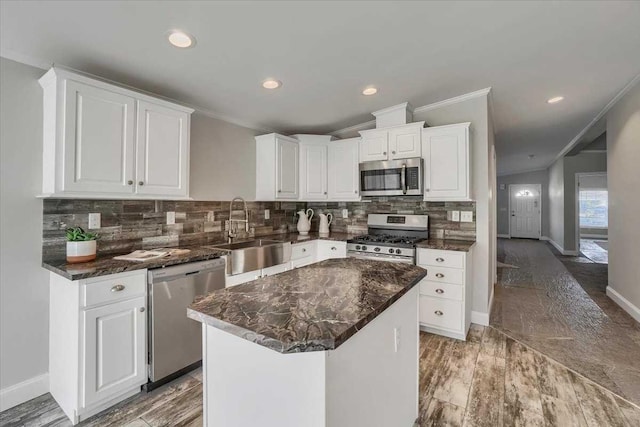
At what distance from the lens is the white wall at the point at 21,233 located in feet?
6.26

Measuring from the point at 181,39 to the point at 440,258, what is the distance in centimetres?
278

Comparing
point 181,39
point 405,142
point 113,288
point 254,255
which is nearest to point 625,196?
point 405,142

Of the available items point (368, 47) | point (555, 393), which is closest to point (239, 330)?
point (368, 47)

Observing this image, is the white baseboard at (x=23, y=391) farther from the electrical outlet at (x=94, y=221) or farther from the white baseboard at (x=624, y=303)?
the white baseboard at (x=624, y=303)

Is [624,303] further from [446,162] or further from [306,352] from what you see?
[306,352]

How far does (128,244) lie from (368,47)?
254 cm

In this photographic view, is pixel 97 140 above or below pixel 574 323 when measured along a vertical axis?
above

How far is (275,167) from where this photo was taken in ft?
11.9

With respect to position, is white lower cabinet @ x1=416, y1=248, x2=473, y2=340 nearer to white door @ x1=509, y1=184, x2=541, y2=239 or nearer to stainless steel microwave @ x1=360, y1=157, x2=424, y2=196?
stainless steel microwave @ x1=360, y1=157, x2=424, y2=196

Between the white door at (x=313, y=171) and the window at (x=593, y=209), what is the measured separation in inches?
434

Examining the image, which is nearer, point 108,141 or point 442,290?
point 108,141

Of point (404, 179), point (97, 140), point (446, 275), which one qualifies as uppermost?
point (97, 140)

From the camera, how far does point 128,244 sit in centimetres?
250

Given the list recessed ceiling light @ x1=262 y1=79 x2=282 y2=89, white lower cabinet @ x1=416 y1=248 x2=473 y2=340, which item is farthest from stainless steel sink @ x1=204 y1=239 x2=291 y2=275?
recessed ceiling light @ x1=262 y1=79 x2=282 y2=89
